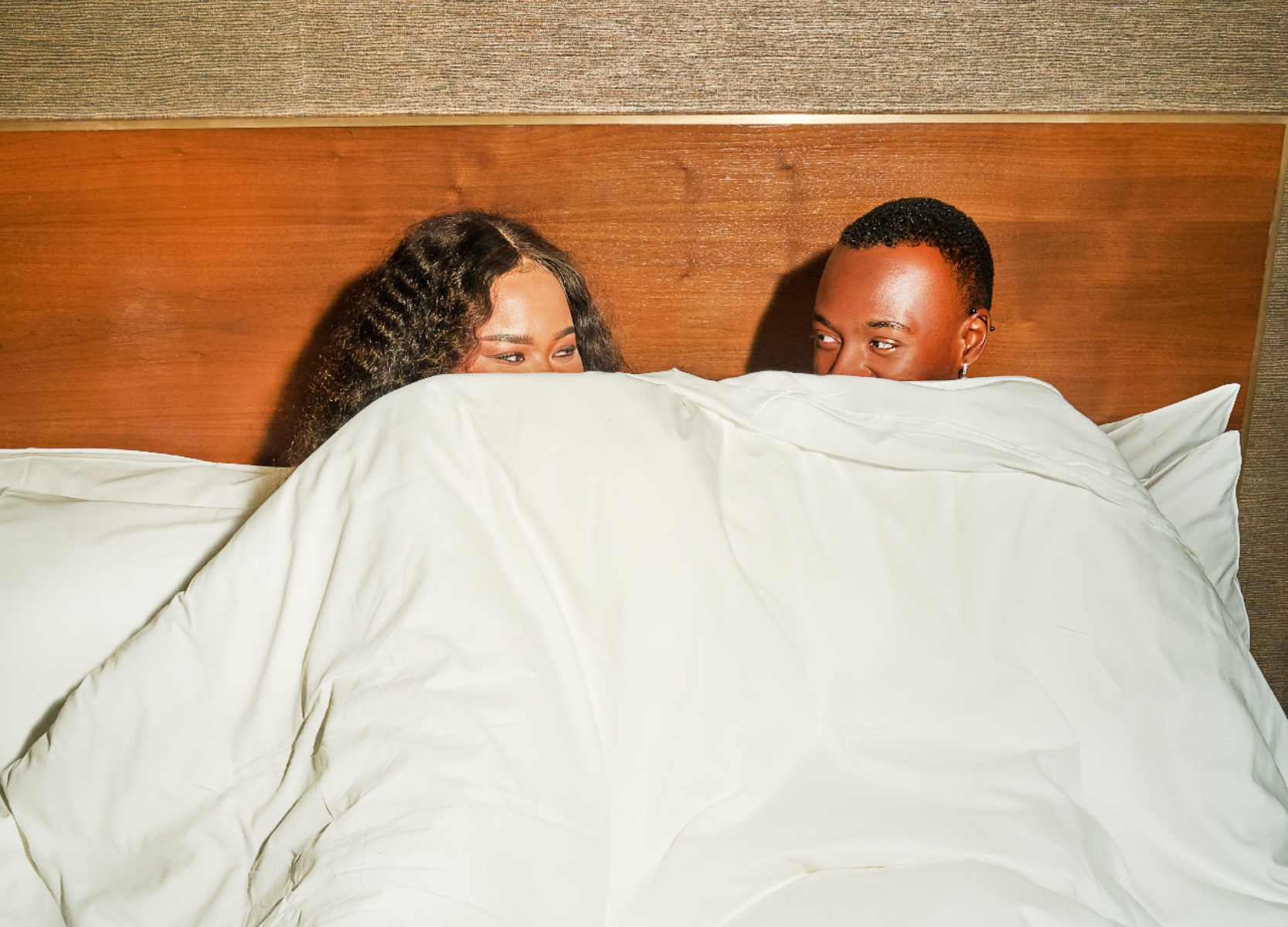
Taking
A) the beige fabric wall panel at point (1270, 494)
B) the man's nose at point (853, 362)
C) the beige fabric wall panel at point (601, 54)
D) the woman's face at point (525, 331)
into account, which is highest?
the beige fabric wall panel at point (601, 54)

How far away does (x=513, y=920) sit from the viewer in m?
0.54

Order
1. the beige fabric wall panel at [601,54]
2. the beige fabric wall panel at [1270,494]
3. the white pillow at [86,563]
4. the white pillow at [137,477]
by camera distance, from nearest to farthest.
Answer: the white pillow at [86,563] < the white pillow at [137,477] < the beige fabric wall panel at [601,54] < the beige fabric wall panel at [1270,494]

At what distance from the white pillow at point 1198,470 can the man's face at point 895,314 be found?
0.29 metres

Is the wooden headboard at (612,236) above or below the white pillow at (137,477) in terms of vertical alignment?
above

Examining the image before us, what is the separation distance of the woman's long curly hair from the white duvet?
0.26 meters

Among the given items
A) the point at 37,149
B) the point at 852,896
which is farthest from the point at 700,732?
the point at 37,149

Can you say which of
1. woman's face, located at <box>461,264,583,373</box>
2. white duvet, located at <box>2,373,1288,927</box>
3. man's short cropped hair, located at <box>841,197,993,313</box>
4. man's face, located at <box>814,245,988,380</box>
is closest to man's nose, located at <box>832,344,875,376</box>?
man's face, located at <box>814,245,988,380</box>

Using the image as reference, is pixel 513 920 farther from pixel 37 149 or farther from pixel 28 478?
pixel 37 149

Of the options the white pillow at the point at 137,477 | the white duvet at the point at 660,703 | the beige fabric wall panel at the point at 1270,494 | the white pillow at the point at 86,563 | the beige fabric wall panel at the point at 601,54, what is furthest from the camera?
the beige fabric wall panel at the point at 1270,494

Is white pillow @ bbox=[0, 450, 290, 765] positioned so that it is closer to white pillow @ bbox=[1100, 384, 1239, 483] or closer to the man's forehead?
the man's forehead

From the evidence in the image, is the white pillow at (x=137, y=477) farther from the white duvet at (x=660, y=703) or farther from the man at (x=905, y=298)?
the man at (x=905, y=298)

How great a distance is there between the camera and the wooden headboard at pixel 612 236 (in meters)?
1.23

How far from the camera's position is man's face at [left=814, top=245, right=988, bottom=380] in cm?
109

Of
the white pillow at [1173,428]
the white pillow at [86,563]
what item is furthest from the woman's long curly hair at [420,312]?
the white pillow at [1173,428]
